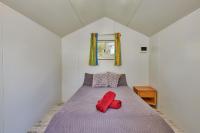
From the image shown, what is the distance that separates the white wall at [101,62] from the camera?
4.00 metres

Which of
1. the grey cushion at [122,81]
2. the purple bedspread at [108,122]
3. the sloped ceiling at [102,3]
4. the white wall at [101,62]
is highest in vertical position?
the sloped ceiling at [102,3]

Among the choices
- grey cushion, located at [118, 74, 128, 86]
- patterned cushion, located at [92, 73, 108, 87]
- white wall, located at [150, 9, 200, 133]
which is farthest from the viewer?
grey cushion, located at [118, 74, 128, 86]

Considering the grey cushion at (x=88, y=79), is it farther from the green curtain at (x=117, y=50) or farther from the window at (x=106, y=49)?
the green curtain at (x=117, y=50)

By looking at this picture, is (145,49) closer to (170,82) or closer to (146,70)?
(146,70)

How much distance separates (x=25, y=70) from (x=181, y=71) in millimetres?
2283

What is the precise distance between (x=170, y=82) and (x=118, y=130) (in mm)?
1670

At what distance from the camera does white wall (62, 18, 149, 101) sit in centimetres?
400

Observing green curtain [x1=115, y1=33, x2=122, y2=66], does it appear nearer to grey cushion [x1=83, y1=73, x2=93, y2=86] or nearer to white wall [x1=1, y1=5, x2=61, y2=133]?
grey cushion [x1=83, y1=73, x2=93, y2=86]

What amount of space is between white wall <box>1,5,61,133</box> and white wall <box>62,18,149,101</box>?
758 millimetres

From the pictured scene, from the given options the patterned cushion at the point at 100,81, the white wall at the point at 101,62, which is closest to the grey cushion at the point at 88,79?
the patterned cushion at the point at 100,81

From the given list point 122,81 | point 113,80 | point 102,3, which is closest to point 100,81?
point 113,80

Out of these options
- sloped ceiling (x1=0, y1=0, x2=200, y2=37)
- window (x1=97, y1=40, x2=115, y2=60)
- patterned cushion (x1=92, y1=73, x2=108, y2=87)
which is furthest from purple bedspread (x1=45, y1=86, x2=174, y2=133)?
window (x1=97, y1=40, x2=115, y2=60)

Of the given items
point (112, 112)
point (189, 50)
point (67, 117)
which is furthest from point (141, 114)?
point (189, 50)

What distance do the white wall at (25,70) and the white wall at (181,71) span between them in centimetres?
225
